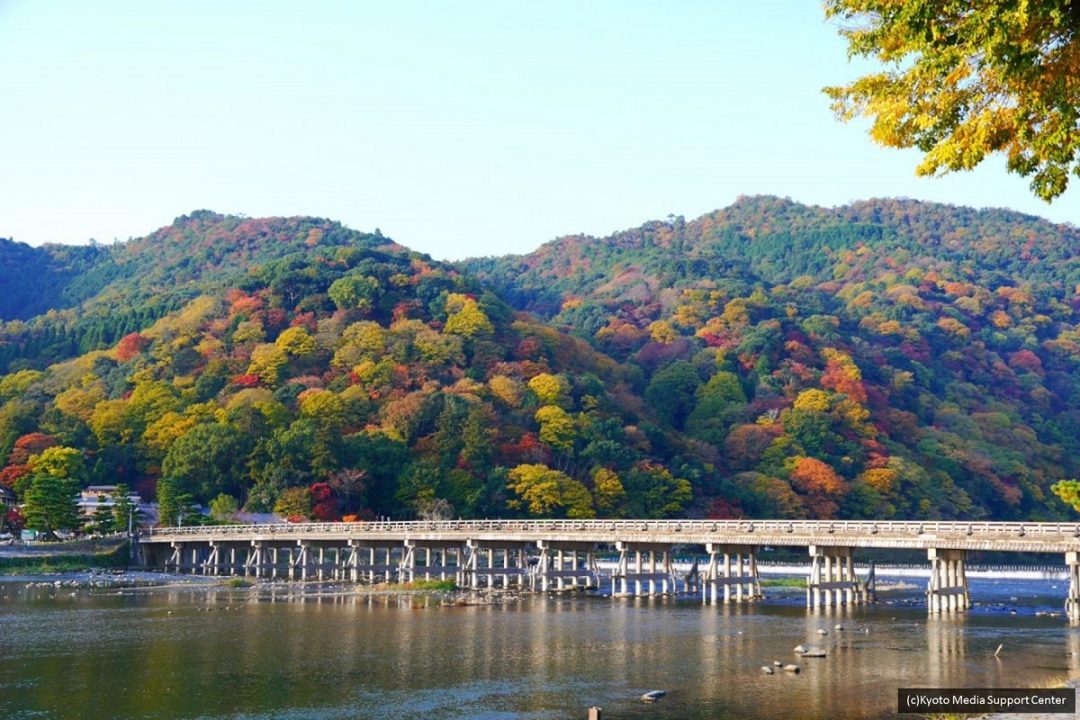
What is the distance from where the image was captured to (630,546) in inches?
2292

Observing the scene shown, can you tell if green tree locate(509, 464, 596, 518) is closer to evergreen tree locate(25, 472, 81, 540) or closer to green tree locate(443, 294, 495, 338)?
green tree locate(443, 294, 495, 338)

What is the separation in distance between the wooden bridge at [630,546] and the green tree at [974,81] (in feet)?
89.5

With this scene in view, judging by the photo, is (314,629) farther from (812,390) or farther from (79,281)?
(79,281)

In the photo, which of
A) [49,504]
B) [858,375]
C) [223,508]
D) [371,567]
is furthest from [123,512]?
[858,375]

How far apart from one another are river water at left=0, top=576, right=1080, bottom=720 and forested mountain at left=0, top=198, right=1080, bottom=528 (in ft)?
101

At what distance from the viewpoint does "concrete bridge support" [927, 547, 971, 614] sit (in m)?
45.1

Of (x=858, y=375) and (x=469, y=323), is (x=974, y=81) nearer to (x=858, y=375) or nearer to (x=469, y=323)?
(x=469, y=323)

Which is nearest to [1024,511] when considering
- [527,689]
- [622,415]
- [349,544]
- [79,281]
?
[622,415]

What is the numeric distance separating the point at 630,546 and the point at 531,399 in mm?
35866

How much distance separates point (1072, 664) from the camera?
31.6m

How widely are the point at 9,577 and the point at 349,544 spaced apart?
18875mm

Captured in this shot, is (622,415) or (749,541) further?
(622,415)

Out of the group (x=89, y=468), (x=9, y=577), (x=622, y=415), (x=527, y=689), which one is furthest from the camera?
(x=622, y=415)

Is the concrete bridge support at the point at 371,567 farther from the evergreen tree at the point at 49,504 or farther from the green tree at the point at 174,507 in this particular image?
the evergreen tree at the point at 49,504
